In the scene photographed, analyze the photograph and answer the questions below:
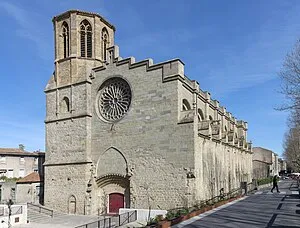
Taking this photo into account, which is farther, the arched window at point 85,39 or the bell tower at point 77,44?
the arched window at point 85,39

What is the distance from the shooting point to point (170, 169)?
67.5ft

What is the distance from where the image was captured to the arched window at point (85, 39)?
27.5 metres

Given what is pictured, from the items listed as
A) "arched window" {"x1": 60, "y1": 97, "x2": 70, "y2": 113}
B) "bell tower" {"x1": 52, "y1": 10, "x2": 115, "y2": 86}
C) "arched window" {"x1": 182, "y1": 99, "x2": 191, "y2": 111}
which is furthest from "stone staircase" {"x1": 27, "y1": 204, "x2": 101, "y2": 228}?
"bell tower" {"x1": 52, "y1": 10, "x2": 115, "y2": 86}

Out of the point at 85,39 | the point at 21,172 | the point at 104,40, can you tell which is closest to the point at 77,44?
the point at 85,39

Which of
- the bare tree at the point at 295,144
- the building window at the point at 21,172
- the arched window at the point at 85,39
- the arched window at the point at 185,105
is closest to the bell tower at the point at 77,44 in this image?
the arched window at the point at 85,39

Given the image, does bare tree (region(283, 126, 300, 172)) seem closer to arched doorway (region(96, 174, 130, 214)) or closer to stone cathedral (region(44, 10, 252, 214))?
stone cathedral (region(44, 10, 252, 214))

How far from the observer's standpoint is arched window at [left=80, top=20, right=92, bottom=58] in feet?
90.1

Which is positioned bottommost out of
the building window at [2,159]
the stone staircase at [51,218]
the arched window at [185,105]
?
the stone staircase at [51,218]

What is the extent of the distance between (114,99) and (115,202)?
8.10 metres

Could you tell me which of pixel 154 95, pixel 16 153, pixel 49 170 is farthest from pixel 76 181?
pixel 16 153

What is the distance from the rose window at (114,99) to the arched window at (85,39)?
4.02 m

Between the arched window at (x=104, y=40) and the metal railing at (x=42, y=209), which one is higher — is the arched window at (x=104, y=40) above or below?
above

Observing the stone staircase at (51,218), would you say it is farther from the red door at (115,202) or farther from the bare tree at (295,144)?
the bare tree at (295,144)

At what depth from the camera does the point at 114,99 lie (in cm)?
2495
